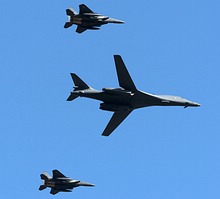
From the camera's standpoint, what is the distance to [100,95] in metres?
68.2

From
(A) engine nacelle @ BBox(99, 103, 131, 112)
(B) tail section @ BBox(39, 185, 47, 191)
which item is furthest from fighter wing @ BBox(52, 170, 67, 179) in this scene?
(A) engine nacelle @ BBox(99, 103, 131, 112)

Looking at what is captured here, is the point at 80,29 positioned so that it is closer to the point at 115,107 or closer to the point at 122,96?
the point at 115,107

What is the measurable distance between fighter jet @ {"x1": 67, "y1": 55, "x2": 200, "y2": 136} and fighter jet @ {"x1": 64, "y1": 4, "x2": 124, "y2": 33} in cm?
1001

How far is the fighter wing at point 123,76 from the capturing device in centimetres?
6569

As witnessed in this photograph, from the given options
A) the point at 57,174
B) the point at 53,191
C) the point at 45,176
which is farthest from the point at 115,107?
the point at 45,176

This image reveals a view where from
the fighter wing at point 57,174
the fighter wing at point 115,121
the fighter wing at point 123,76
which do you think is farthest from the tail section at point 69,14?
the fighter wing at point 57,174

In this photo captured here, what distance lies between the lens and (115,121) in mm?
74062

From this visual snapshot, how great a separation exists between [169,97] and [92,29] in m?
16.4

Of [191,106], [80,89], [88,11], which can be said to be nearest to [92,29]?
[88,11]

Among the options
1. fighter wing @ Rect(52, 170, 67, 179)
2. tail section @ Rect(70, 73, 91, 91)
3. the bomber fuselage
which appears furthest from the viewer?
fighter wing @ Rect(52, 170, 67, 179)

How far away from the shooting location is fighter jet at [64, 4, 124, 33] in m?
78.4

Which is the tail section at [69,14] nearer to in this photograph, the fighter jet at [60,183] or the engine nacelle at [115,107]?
the engine nacelle at [115,107]

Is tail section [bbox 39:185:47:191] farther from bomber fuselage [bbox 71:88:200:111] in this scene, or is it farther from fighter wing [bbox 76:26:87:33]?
fighter wing [bbox 76:26:87:33]

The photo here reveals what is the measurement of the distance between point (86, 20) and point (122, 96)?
16.3 meters
